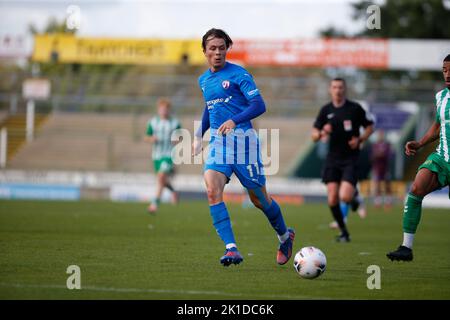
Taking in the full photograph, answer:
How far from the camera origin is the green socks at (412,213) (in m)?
10.5

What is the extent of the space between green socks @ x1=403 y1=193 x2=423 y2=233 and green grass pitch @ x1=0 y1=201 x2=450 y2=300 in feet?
1.65

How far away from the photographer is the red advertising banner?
1642 inches

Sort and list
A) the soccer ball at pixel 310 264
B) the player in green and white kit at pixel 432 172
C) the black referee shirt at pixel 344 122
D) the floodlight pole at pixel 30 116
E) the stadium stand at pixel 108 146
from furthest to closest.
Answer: the floodlight pole at pixel 30 116, the stadium stand at pixel 108 146, the black referee shirt at pixel 344 122, the player in green and white kit at pixel 432 172, the soccer ball at pixel 310 264

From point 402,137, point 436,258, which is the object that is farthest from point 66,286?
point 402,137

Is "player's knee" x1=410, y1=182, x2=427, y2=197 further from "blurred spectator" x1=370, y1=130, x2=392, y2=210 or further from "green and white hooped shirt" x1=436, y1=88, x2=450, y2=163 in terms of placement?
"blurred spectator" x1=370, y1=130, x2=392, y2=210

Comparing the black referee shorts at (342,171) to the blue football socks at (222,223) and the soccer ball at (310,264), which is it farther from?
the soccer ball at (310,264)

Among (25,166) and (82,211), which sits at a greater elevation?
(25,166)

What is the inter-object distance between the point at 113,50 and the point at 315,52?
9.73 meters

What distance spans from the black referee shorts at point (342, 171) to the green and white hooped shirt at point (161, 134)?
23.2ft

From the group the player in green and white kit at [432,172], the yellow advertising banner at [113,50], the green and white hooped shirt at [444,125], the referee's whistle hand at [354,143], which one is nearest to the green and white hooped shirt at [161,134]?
the referee's whistle hand at [354,143]

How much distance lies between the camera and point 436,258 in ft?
40.0
